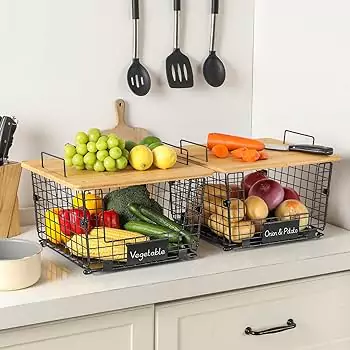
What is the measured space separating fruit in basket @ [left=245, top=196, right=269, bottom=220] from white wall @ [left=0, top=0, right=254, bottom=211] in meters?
0.45

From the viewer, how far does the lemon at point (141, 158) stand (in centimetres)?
177

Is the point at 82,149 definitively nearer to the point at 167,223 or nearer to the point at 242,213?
the point at 167,223

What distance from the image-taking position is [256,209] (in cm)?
190

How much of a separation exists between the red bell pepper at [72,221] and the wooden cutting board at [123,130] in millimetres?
409

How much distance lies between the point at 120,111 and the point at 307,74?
53 cm

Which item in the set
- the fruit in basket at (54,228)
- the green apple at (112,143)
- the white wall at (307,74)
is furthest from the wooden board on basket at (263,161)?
the fruit in basket at (54,228)

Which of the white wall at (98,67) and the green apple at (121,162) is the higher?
the white wall at (98,67)

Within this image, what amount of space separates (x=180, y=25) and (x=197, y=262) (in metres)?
0.77

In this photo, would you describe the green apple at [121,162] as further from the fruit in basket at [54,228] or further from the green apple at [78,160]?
the fruit in basket at [54,228]

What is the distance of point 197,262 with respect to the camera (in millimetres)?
1797

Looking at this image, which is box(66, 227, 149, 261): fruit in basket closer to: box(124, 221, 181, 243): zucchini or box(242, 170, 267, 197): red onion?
box(124, 221, 181, 243): zucchini

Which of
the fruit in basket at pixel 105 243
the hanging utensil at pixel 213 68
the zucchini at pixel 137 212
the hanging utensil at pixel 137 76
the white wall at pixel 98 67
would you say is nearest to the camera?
the fruit in basket at pixel 105 243

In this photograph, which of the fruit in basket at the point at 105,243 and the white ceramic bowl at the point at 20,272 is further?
A: the fruit in basket at the point at 105,243

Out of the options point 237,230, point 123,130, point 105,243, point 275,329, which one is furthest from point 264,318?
point 123,130
